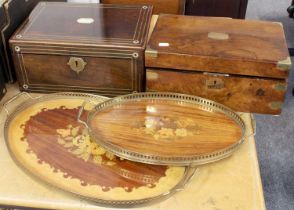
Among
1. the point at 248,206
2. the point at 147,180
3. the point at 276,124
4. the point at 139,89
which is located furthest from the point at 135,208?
the point at 276,124

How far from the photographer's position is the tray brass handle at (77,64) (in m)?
0.94

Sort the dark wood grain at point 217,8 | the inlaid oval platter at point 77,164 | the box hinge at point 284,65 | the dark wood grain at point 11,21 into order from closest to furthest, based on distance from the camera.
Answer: the inlaid oval platter at point 77,164, the box hinge at point 284,65, the dark wood grain at point 11,21, the dark wood grain at point 217,8

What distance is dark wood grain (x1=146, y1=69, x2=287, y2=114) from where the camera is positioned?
0.90m

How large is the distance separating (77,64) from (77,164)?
26 cm

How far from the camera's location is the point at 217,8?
5.91 feet

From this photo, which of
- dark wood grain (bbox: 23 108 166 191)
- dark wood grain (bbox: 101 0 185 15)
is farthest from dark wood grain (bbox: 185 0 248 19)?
dark wood grain (bbox: 23 108 166 191)

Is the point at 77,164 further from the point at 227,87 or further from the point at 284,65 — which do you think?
the point at 284,65

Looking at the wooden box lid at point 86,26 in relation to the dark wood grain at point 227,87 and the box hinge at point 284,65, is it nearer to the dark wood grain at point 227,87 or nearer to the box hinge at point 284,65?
the dark wood grain at point 227,87

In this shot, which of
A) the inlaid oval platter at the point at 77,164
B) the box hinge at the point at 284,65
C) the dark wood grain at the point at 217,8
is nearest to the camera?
the inlaid oval platter at the point at 77,164

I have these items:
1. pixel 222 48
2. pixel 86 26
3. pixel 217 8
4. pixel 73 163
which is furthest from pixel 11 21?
pixel 217 8

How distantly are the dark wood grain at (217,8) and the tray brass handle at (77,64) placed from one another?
38.1 inches

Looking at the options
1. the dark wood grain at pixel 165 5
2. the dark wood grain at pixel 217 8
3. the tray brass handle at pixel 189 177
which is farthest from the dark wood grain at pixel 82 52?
the dark wood grain at pixel 217 8

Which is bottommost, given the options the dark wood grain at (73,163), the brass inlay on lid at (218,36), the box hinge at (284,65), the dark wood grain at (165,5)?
the dark wood grain at (73,163)

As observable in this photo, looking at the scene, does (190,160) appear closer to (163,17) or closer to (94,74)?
(94,74)
